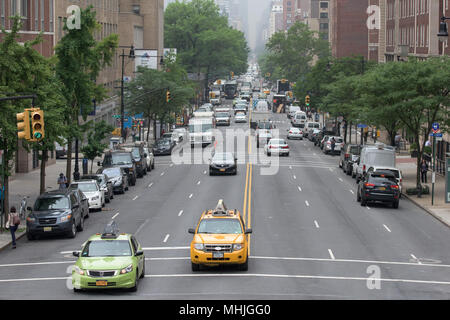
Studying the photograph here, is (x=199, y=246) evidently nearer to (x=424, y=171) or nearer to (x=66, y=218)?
(x=66, y=218)

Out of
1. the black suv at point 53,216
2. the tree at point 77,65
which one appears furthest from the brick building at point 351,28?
the black suv at point 53,216

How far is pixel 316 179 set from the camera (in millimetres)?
53719

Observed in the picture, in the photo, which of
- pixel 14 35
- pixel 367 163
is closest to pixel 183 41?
pixel 367 163

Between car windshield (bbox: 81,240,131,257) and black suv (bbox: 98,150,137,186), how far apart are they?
28.0m

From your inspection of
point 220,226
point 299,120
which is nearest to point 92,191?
point 220,226

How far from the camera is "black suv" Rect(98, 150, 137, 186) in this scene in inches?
1999

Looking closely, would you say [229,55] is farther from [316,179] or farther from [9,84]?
[9,84]

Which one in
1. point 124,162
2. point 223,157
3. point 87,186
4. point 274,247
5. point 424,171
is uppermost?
point 223,157

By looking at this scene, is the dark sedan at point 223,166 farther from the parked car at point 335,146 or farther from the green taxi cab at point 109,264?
the green taxi cab at point 109,264

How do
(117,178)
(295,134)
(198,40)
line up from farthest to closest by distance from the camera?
1. (198,40)
2. (295,134)
3. (117,178)

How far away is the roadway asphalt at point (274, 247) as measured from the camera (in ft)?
72.9

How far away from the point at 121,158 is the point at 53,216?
20.3 m

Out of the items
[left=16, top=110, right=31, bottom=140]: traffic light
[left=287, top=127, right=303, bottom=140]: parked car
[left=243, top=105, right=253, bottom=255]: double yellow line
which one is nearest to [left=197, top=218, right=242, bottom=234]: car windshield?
[left=16, top=110, right=31, bottom=140]: traffic light

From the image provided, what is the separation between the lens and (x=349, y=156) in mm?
57594
